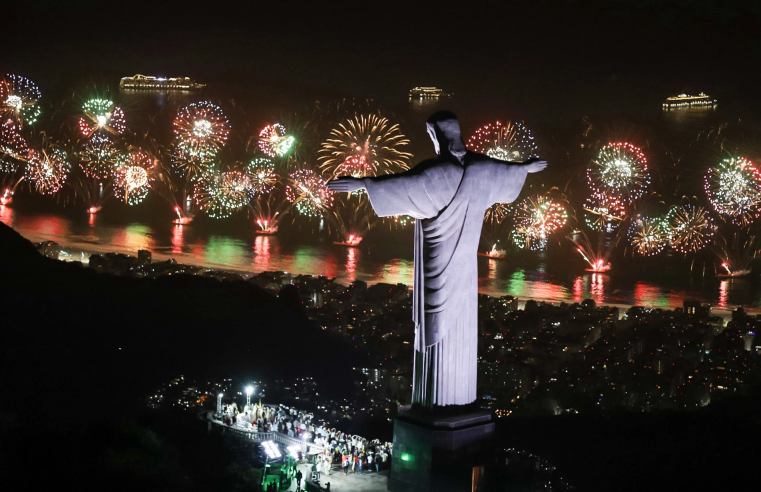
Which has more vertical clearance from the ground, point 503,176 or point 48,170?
point 48,170

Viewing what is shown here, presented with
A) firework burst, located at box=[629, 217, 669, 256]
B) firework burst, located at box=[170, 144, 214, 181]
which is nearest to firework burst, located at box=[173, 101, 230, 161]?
firework burst, located at box=[170, 144, 214, 181]

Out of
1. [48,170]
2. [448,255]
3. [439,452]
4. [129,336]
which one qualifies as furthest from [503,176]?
[48,170]

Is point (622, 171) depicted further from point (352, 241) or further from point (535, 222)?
point (352, 241)

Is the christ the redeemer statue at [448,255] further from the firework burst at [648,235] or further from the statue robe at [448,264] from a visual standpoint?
the firework burst at [648,235]

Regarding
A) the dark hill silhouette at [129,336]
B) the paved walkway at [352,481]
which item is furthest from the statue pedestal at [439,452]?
the dark hill silhouette at [129,336]

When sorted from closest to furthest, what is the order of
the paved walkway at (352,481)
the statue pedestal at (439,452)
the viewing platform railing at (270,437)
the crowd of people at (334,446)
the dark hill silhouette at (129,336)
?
the statue pedestal at (439,452) → the paved walkway at (352,481) → the crowd of people at (334,446) → the viewing platform railing at (270,437) → the dark hill silhouette at (129,336)

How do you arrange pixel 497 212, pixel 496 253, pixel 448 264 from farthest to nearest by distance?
pixel 496 253 → pixel 497 212 → pixel 448 264
